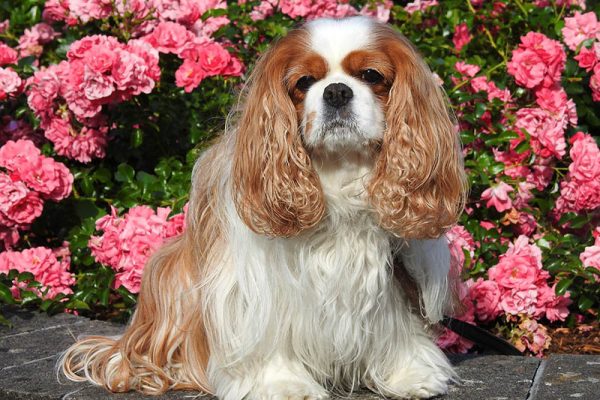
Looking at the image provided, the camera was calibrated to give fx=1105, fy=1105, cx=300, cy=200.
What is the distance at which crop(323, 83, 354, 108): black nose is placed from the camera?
3566 millimetres

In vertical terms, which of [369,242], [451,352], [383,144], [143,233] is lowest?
[451,352]

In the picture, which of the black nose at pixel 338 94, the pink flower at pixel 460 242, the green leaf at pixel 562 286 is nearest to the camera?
the black nose at pixel 338 94

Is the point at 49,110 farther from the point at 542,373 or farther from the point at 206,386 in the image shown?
the point at 542,373

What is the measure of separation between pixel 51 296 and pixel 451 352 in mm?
1907

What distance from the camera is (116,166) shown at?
602 centimetres

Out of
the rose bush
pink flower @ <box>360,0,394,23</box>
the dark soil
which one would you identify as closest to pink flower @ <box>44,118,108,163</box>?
the rose bush

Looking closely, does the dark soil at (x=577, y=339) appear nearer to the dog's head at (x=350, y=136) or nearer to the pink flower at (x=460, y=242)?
the pink flower at (x=460, y=242)

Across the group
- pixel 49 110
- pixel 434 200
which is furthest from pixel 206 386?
pixel 49 110

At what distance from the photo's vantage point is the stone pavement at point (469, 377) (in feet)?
12.9

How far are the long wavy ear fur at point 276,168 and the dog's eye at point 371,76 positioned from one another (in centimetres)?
22

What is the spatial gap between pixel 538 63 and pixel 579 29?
407 millimetres

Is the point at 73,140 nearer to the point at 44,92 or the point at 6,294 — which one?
the point at 44,92

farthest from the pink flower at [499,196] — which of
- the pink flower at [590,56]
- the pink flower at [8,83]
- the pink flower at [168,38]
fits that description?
the pink flower at [8,83]

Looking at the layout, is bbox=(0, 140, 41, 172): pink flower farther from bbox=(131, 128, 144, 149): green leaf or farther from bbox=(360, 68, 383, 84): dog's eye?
bbox=(360, 68, 383, 84): dog's eye
